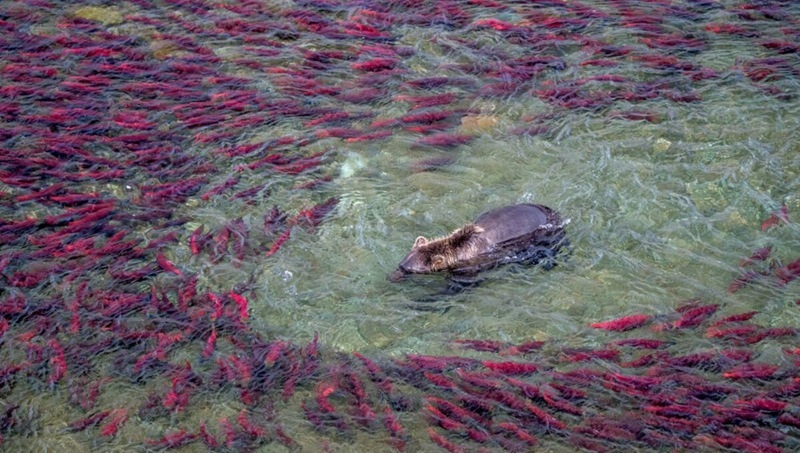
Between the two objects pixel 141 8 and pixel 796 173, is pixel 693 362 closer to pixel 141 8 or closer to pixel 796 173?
pixel 796 173

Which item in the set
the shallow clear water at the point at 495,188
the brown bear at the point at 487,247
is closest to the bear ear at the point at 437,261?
the brown bear at the point at 487,247

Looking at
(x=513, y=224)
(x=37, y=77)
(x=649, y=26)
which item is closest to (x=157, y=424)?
(x=513, y=224)

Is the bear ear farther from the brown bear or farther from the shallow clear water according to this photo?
the shallow clear water

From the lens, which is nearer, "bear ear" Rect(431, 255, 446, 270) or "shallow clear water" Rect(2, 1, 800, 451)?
"shallow clear water" Rect(2, 1, 800, 451)

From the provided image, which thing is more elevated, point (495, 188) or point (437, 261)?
point (495, 188)

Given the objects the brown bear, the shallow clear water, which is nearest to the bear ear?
the brown bear

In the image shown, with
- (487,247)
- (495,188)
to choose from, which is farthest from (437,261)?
(495,188)

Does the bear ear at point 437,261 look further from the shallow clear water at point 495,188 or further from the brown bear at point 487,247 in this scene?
the shallow clear water at point 495,188

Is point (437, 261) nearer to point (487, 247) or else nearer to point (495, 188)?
point (487, 247)

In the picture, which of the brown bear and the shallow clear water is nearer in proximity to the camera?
the shallow clear water
